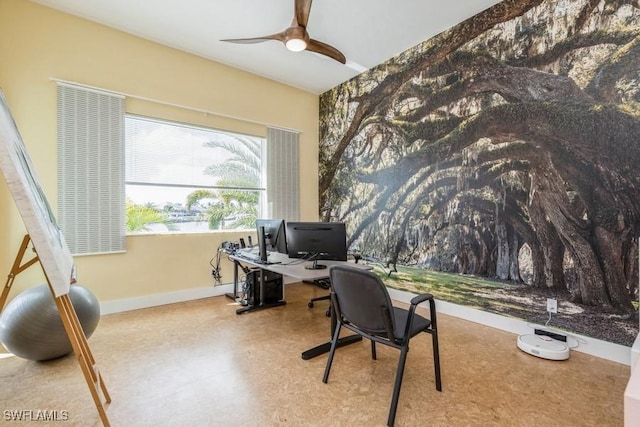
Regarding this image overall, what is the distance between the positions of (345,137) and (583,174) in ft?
10.3

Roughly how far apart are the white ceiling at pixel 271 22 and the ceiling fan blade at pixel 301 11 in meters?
0.68

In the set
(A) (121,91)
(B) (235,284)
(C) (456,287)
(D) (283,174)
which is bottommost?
(B) (235,284)

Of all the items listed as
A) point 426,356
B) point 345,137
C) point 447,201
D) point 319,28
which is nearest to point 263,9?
point 319,28

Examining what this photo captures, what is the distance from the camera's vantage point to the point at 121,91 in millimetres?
3512

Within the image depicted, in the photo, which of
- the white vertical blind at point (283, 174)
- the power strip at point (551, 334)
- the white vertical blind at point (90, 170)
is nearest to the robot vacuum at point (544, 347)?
the power strip at point (551, 334)

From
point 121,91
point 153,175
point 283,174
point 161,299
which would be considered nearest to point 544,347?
point 283,174

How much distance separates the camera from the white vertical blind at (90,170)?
3186mm

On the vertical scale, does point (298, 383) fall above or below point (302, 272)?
below

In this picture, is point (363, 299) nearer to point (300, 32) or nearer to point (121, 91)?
point (300, 32)

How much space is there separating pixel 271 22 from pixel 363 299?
10.5 feet

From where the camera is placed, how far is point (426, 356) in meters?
2.52

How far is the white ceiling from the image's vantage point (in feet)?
10.1

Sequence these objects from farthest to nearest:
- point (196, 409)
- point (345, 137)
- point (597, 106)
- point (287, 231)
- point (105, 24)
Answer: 1. point (345, 137)
2. point (105, 24)
3. point (287, 231)
4. point (597, 106)
5. point (196, 409)

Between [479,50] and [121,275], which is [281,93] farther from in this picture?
[121,275]
